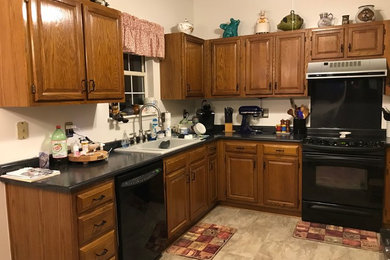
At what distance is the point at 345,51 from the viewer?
3572 millimetres

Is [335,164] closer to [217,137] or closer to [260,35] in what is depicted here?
[217,137]

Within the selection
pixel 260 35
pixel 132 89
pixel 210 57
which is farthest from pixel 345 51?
pixel 132 89

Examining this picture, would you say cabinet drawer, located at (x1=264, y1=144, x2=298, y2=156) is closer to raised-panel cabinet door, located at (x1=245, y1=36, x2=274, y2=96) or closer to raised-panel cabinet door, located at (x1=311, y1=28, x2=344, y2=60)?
raised-panel cabinet door, located at (x1=245, y1=36, x2=274, y2=96)

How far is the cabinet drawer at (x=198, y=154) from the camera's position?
3.36 m

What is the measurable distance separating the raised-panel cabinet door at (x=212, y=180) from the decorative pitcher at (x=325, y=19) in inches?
78.2

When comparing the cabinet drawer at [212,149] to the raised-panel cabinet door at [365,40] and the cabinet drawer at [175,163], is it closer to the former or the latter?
the cabinet drawer at [175,163]

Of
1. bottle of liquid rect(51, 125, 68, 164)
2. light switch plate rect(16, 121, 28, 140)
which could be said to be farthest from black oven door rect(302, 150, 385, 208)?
light switch plate rect(16, 121, 28, 140)

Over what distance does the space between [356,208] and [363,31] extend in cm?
187

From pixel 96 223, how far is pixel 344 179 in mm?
2562

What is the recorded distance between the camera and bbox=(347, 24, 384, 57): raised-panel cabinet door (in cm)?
342

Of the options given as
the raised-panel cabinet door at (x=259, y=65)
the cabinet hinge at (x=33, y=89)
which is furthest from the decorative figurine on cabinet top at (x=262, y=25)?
the cabinet hinge at (x=33, y=89)

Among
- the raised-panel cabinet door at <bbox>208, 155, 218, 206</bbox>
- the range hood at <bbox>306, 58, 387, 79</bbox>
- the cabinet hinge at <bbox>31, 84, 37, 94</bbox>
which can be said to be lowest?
the raised-panel cabinet door at <bbox>208, 155, 218, 206</bbox>

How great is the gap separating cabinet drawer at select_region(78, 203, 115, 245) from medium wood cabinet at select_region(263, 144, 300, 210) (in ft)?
6.89

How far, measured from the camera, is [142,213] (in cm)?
Result: 249
